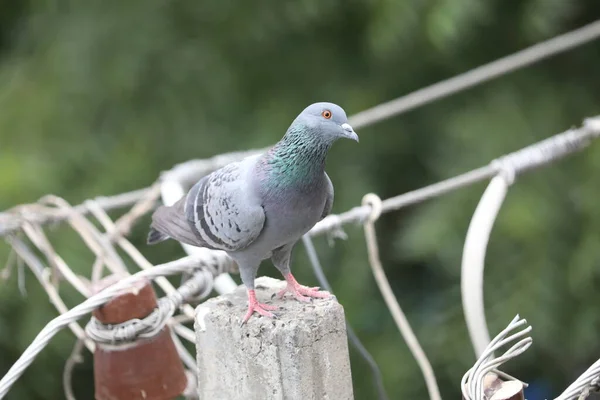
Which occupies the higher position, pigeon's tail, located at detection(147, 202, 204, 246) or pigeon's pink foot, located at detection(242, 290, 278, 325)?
pigeon's tail, located at detection(147, 202, 204, 246)

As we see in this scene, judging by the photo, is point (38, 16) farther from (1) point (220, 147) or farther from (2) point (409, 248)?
(2) point (409, 248)

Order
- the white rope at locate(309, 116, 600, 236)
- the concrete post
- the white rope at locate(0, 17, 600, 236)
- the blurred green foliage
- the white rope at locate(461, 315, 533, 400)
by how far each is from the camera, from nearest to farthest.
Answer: the white rope at locate(461, 315, 533, 400)
the concrete post
the white rope at locate(309, 116, 600, 236)
the white rope at locate(0, 17, 600, 236)
the blurred green foliage

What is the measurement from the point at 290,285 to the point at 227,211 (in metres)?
0.15

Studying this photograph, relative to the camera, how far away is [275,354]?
95 cm

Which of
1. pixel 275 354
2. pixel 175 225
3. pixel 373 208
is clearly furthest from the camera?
pixel 373 208

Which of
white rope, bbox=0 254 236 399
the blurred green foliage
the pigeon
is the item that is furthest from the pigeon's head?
the blurred green foliage

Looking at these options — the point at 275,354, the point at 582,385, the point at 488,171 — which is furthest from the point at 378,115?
the point at 582,385

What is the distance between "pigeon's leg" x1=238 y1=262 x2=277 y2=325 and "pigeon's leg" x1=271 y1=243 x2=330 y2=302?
0.17 feet

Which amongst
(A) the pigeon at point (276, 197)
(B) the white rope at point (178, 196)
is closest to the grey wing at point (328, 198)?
(A) the pigeon at point (276, 197)

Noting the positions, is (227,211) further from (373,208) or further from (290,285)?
(373,208)

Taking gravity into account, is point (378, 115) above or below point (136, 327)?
above

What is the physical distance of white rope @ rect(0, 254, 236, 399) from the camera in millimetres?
1017

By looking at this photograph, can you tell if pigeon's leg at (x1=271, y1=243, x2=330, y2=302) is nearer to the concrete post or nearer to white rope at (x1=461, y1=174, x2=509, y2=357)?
the concrete post

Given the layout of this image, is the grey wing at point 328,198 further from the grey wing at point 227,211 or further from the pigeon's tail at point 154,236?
the pigeon's tail at point 154,236
